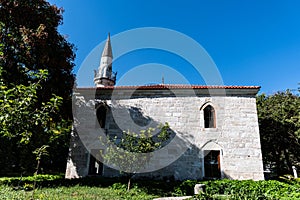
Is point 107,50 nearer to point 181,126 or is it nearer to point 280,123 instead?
point 181,126

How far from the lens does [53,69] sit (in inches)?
427

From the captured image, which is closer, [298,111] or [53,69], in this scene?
[53,69]

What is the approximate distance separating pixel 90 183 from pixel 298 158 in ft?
60.2

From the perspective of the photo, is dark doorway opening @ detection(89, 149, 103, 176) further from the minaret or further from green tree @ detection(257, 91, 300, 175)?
green tree @ detection(257, 91, 300, 175)

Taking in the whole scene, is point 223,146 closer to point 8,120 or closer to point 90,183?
point 90,183

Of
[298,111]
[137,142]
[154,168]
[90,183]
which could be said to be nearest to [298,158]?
[298,111]

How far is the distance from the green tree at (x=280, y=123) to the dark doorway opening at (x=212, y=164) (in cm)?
789

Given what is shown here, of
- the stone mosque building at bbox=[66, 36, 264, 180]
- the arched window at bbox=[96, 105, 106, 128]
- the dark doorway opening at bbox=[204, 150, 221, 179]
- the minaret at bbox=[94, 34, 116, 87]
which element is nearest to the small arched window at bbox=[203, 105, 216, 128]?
the stone mosque building at bbox=[66, 36, 264, 180]

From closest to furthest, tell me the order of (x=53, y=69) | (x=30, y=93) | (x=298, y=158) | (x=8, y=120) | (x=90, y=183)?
(x=8, y=120) < (x=30, y=93) < (x=90, y=183) < (x=53, y=69) < (x=298, y=158)

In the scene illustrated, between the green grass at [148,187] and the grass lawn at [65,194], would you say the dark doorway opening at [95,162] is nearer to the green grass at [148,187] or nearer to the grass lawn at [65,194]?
the green grass at [148,187]

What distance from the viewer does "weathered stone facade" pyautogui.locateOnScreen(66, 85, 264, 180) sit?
35.5ft

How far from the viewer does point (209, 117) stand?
11.8m

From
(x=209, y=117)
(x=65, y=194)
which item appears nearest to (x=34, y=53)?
(x=65, y=194)

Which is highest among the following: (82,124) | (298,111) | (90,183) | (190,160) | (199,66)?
(199,66)
